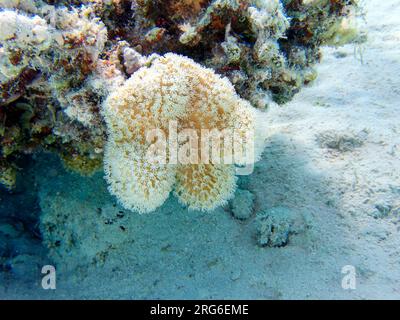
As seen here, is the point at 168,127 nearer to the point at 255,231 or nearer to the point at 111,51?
the point at 111,51

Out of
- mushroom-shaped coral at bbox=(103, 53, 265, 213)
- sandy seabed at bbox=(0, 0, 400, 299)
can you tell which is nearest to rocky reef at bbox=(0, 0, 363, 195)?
mushroom-shaped coral at bbox=(103, 53, 265, 213)

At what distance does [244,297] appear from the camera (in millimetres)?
2768

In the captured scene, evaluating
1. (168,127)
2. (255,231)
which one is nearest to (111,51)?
(168,127)

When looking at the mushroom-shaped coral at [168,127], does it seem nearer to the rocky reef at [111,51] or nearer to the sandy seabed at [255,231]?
the rocky reef at [111,51]

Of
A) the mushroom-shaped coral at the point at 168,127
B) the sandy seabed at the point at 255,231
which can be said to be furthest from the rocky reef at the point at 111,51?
the sandy seabed at the point at 255,231

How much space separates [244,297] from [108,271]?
1.42 metres

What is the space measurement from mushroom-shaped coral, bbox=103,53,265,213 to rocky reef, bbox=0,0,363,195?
0.69 feet

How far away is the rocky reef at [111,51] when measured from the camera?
7.26 ft

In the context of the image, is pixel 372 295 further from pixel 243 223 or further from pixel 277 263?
pixel 243 223

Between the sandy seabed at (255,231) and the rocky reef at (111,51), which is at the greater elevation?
the rocky reef at (111,51)

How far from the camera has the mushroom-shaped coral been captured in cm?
223

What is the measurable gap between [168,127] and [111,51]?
837 mm

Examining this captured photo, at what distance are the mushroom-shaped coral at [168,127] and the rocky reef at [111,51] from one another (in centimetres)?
21
